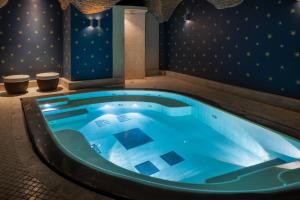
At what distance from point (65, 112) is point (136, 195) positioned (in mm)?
3560

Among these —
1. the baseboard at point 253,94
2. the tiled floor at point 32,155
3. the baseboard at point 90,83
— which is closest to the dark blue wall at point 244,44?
the baseboard at point 253,94

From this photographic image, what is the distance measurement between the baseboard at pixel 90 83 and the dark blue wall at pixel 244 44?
7.41 ft

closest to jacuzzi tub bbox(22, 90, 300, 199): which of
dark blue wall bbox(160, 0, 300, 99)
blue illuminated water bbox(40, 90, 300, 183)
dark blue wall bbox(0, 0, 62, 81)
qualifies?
blue illuminated water bbox(40, 90, 300, 183)

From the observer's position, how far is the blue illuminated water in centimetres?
376

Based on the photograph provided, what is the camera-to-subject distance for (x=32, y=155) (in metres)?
2.82

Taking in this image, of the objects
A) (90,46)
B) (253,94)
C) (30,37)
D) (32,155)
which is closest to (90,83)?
(90,46)

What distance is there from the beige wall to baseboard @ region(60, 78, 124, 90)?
112 cm

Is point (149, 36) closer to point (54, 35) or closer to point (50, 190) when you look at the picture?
point (54, 35)

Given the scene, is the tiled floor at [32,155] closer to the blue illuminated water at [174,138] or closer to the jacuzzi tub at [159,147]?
the jacuzzi tub at [159,147]

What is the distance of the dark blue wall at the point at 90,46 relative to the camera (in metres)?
6.70

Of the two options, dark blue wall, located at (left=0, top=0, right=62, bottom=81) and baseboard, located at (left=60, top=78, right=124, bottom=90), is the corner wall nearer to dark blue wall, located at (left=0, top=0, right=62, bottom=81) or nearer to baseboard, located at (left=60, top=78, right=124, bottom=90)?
baseboard, located at (left=60, top=78, right=124, bottom=90)

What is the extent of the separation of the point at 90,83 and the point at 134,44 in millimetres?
2211

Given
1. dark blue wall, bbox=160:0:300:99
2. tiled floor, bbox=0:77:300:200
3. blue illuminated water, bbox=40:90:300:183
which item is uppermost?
dark blue wall, bbox=160:0:300:99

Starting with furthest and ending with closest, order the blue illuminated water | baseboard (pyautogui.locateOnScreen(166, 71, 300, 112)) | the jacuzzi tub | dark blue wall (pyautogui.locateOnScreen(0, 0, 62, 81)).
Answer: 1. dark blue wall (pyautogui.locateOnScreen(0, 0, 62, 81))
2. baseboard (pyautogui.locateOnScreen(166, 71, 300, 112))
3. the blue illuminated water
4. the jacuzzi tub
